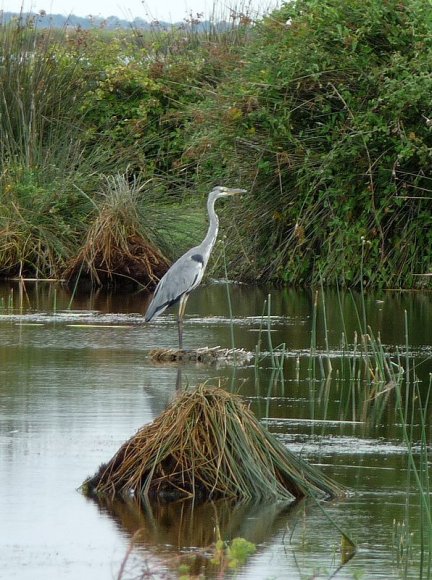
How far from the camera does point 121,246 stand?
19.4 m

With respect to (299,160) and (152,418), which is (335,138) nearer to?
(299,160)

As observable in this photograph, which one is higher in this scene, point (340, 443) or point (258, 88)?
point (258, 88)

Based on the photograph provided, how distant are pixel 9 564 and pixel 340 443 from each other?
314 centimetres

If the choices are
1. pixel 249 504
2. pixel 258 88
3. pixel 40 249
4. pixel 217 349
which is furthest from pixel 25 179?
pixel 249 504

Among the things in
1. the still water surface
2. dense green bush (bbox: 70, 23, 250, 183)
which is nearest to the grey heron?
the still water surface

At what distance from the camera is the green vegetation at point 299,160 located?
18172 mm

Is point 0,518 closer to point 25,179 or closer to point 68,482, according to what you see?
point 68,482

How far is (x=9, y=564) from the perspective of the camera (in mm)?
6273

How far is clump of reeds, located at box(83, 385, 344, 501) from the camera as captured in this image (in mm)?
7508

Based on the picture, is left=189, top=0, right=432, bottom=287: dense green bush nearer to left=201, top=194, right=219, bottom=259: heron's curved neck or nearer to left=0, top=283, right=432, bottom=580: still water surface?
left=0, top=283, right=432, bottom=580: still water surface

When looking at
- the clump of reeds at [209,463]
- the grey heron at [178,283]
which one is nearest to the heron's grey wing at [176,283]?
the grey heron at [178,283]

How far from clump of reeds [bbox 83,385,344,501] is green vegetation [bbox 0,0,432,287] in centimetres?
952

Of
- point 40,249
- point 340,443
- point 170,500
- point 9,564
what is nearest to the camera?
point 9,564

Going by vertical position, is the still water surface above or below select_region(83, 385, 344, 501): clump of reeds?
below
